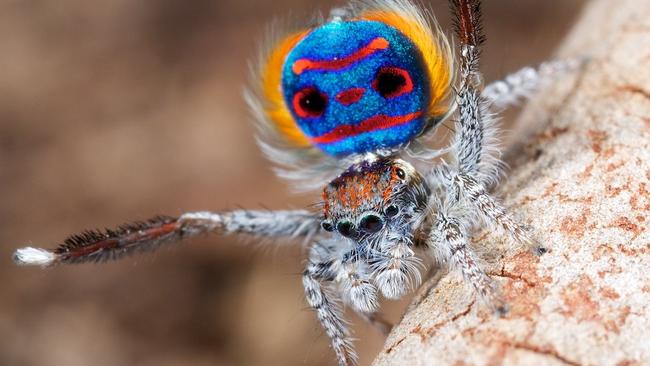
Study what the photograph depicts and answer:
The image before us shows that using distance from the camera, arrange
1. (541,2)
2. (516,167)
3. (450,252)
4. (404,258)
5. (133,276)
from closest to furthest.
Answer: (450,252), (404,258), (516,167), (133,276), (541,2)

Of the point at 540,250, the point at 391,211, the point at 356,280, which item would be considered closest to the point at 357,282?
the point at 356,280

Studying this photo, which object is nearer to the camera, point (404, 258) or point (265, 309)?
point (404, 258)

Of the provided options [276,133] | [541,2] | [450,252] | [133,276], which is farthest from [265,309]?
[541,2]

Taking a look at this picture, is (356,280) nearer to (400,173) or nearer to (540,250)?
(400,173)

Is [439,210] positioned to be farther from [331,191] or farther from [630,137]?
[630,137]

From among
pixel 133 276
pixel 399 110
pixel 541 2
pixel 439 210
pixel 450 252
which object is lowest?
pixel 450 252

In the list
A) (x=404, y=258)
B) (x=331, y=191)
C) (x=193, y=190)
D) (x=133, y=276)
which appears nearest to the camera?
(x=404, y=258)

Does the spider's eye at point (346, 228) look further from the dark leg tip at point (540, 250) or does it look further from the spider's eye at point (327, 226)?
the dark leg tip at point (540, 250)
